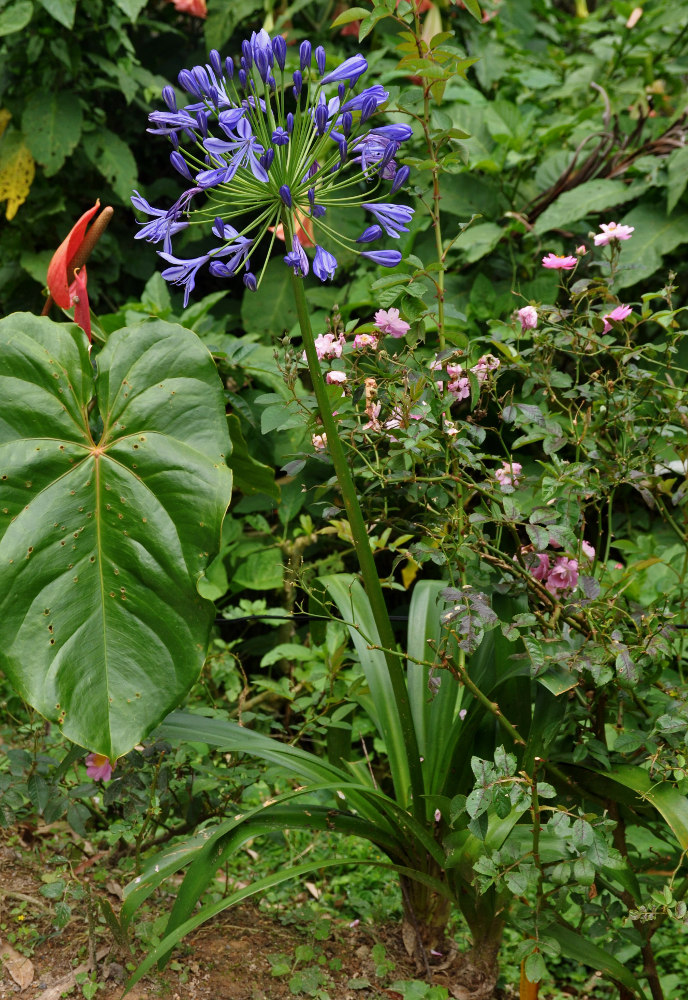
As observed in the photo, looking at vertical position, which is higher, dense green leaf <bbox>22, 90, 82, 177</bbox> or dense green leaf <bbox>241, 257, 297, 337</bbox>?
dense green leaf <bbox>22, 90, 82, 177</bbox>

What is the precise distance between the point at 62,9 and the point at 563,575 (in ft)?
7.88

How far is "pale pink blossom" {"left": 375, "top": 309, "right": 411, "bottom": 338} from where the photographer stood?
165 centimetres

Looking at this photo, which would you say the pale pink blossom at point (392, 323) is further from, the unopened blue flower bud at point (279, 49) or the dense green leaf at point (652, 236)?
the dense green leaf at point (652, 236)

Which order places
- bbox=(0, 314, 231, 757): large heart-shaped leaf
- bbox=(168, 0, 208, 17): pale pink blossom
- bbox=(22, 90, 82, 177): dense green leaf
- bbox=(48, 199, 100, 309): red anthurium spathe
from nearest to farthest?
bbox=(0, 314, 231, 757): large heart-shaped leaf, bbox=(48, 199, 100, 309): red anthurium spathe, bbox=(22, 90, 82, 177): dense green leaf, bbox=(168, 0, 208, 17): pale pink blossom

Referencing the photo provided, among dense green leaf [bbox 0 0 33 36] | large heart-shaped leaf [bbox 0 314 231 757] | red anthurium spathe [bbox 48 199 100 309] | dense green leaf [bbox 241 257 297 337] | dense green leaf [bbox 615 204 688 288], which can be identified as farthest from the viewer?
dense green leaf [bbox 241 257 297 337]

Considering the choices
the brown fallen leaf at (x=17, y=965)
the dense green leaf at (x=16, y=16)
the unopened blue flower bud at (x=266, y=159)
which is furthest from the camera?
the dense green leaf at (x=16, y=16)

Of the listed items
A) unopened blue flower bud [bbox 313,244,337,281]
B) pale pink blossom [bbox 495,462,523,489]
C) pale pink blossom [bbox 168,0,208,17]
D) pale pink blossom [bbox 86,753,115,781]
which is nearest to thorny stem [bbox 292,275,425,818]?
unopened blue flower bud [bbox 313,244,337,281]

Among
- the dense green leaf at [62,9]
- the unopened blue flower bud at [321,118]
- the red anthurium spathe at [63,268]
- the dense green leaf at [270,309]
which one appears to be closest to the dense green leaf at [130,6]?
the dense green leaf at [62,9]

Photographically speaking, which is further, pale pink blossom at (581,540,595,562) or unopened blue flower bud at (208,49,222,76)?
pale pink blossom at (581,540,595,562)

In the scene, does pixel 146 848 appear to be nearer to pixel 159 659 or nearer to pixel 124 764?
pixel 124 764

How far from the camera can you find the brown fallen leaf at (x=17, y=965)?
158 cm

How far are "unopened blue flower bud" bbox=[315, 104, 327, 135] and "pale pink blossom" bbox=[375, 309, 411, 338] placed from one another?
0.44 metres

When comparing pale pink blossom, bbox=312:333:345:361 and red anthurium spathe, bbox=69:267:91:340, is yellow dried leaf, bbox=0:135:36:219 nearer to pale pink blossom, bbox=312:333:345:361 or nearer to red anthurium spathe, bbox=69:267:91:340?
red anthurium spathe, bbox=69:267:91:340

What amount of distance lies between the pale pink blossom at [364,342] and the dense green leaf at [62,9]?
6.31 ft
